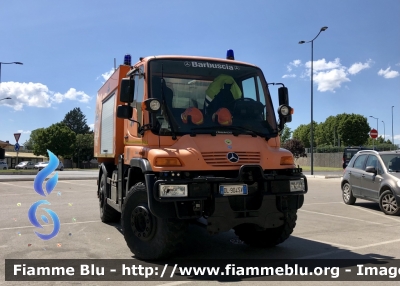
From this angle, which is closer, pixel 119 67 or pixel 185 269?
pixel 185 269

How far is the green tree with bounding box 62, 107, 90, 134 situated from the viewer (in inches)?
4749

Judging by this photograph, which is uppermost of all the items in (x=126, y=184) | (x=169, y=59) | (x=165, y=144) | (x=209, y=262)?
(x=169, y=59)

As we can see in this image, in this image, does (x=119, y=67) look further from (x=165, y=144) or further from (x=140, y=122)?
(x=165, y=144)

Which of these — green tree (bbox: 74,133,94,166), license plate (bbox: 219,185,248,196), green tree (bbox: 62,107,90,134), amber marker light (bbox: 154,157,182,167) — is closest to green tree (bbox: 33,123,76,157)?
green tree (bbox: 74,133,94,166)

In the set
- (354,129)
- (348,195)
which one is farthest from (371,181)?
(354,129)

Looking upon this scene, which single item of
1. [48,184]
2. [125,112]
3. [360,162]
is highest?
[125,112]

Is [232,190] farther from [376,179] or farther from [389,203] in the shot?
[376,179]

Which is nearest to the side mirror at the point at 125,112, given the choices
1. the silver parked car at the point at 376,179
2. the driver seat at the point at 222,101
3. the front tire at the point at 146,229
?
the front tire at the point at 146,229

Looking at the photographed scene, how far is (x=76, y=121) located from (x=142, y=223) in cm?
12170

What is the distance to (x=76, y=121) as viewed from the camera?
121250 mm

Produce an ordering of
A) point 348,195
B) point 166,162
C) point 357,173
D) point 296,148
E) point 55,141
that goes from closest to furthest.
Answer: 1. point 166,162
2. point 357,173
3. point 348,195
4. point 296,148
5. point 55,141

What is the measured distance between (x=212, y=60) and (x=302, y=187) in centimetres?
246

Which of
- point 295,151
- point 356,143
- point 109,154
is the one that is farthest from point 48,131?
point 109,154

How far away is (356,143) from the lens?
276ft
